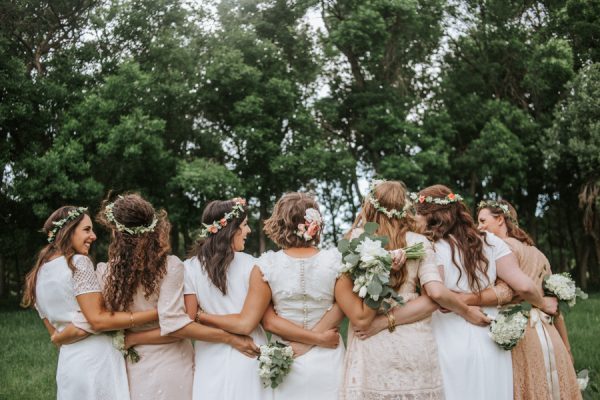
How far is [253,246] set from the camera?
113 feet

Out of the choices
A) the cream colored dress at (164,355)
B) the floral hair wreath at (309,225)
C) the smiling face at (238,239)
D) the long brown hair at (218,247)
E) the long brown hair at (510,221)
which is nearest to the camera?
the floral hair wreath at (309,225)

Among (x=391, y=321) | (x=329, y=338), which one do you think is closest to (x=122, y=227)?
(x=329, y=338)

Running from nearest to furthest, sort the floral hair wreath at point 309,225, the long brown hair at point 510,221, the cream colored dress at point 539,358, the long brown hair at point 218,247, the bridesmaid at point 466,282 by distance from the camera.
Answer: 1. the floral hair wreath at point 309,225
2. the long brown hair at point 218,247
3. the bridesmaid at point 466,282
4. the cream colored dress at point 539,358
5. the long brown hair at point 510,221

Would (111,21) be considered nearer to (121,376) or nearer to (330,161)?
(330,161)

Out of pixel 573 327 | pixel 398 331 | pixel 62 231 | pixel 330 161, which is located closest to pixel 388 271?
pixel 398 331

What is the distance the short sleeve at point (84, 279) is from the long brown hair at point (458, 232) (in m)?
2.77

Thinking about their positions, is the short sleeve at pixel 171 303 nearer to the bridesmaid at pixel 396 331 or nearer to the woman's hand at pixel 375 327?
the bridesmaid at pixel 396 331

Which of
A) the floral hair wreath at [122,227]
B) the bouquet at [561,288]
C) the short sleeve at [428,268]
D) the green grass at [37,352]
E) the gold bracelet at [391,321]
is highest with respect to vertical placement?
the floral hair wreath at [122,227]

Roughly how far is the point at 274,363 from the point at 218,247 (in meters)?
1.00

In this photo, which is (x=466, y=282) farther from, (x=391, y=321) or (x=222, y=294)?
(x=222, y=294)

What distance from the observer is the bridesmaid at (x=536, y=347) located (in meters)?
5.78

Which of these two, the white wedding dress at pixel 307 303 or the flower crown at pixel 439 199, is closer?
the white wedding dress at pixel 307 303

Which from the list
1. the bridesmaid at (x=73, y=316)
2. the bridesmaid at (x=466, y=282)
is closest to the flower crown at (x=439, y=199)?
the bridesmaid at (x=466, y=282)

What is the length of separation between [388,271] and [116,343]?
218cm
